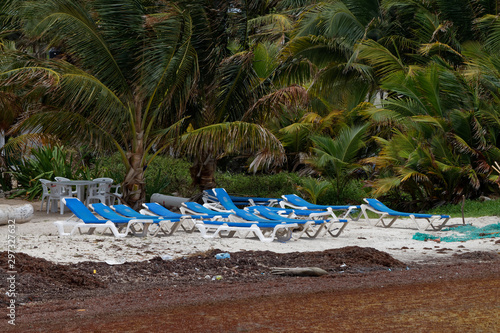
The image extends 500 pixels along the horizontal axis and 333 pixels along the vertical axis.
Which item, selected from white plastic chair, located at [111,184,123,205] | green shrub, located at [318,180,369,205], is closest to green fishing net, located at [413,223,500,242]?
green shrub, located at [318,180,369,205]

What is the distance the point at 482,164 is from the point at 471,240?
16.8 feet

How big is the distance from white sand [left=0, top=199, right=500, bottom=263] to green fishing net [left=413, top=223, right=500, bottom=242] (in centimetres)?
17

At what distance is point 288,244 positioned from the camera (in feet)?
28.2

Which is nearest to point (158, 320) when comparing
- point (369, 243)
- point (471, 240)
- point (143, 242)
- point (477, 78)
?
point (143, 242)

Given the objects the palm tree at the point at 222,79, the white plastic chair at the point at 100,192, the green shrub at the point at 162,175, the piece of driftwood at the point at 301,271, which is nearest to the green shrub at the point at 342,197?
the palm tree at the point at 222,79

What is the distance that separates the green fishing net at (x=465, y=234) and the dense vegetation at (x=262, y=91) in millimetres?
3199

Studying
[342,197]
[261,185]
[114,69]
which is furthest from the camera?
[261,185]

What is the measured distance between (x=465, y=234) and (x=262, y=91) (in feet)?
18.4

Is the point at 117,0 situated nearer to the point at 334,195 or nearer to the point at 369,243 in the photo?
the point at 369,243

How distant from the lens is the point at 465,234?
990 cm

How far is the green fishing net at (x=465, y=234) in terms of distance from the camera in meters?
9.50

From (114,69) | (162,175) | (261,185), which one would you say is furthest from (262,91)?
(162,175)

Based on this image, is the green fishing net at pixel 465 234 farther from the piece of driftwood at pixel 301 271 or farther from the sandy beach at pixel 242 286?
the piece of driftwood at pixel 301 271

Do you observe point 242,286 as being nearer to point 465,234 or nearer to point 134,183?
point 465,234
